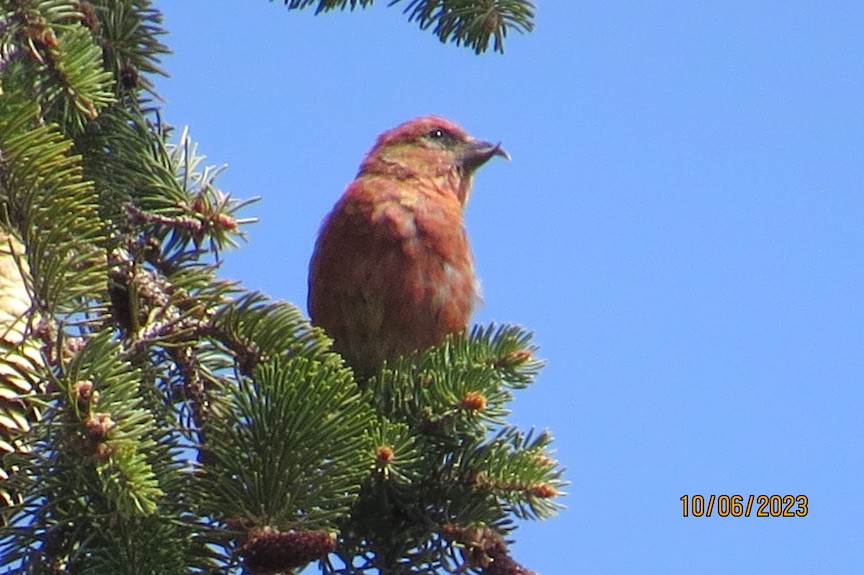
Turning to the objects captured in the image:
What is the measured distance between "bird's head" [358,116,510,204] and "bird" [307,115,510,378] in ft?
1.03

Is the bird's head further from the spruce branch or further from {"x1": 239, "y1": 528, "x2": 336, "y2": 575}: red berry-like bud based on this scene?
{"x1": 239, "y1": 528, "x2": 336, "y2": 575}: red berry-like bud

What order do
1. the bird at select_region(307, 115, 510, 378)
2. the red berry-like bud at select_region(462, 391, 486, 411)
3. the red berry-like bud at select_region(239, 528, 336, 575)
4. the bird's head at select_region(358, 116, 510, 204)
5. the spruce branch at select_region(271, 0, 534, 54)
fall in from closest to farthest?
the red berry-like bud at select_region(239, 528, 336, 575), the red berry-like bud at select_region(462, 391, 486, 411), the spruce branch at select_region(271, 0, 534, 54), the bird at select_region(307, 115, 510, 378), the bird's head at select_region(358, 116, 510, 204)

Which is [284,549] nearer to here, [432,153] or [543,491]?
[543,491]

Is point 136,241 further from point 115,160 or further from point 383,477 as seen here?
point 383,477

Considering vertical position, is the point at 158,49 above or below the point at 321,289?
below

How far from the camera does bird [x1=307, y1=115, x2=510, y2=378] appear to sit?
3664 millimetres

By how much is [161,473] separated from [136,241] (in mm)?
601

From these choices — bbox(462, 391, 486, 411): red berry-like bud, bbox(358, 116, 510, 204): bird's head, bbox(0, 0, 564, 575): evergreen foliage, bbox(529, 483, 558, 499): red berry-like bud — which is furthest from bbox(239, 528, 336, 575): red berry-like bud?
bbox(358, 116, 510, 204): bird's head

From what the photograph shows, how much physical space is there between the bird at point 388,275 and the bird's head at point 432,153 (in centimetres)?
31

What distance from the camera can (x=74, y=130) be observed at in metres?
2.21

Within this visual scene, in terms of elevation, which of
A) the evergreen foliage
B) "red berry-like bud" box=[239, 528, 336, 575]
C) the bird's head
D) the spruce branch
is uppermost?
the bird's head

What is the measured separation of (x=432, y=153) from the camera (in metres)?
4.70

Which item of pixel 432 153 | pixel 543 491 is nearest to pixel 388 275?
pixel 432 153

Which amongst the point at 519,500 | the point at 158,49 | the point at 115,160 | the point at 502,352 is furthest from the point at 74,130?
the point at 519,500
